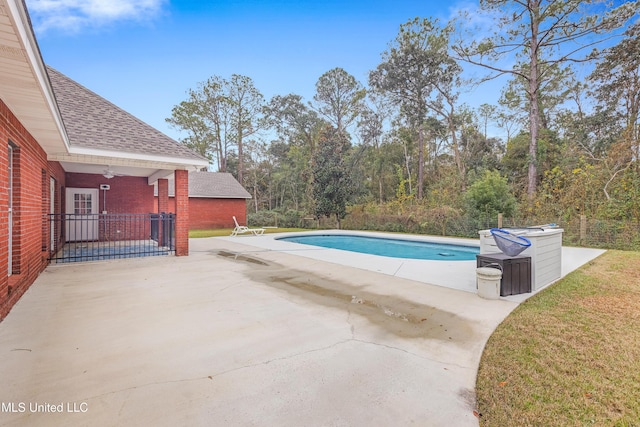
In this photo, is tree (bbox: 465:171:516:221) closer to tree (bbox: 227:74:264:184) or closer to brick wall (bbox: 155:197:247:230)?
brick wall (bbox: 155:197:247:230)

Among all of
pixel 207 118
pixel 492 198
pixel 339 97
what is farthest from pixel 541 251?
pixel 207 118

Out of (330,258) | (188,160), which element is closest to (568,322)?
(330,258)

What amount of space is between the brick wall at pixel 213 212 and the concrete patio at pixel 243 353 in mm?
14688

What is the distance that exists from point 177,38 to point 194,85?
17.2 m

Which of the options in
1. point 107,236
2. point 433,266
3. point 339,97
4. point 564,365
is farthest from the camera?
point 339,97

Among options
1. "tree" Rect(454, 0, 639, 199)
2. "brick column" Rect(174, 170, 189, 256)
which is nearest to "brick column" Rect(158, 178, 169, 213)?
"brick column" Rect(174, 170, 189, 256)

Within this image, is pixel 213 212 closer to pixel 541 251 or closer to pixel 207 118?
pixel 207 118

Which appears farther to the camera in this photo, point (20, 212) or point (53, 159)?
point (53, 159)

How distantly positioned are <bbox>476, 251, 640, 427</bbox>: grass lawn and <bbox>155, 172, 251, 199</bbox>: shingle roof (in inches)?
760

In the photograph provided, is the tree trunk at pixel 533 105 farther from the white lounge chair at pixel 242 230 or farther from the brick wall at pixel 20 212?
the brick wall at pixel 20 212

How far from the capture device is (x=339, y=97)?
29328 millimetres

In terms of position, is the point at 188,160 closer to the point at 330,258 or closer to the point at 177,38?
the point at 330,258

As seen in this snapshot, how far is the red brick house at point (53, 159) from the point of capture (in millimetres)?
3383

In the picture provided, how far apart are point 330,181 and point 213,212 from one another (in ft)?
27.0
